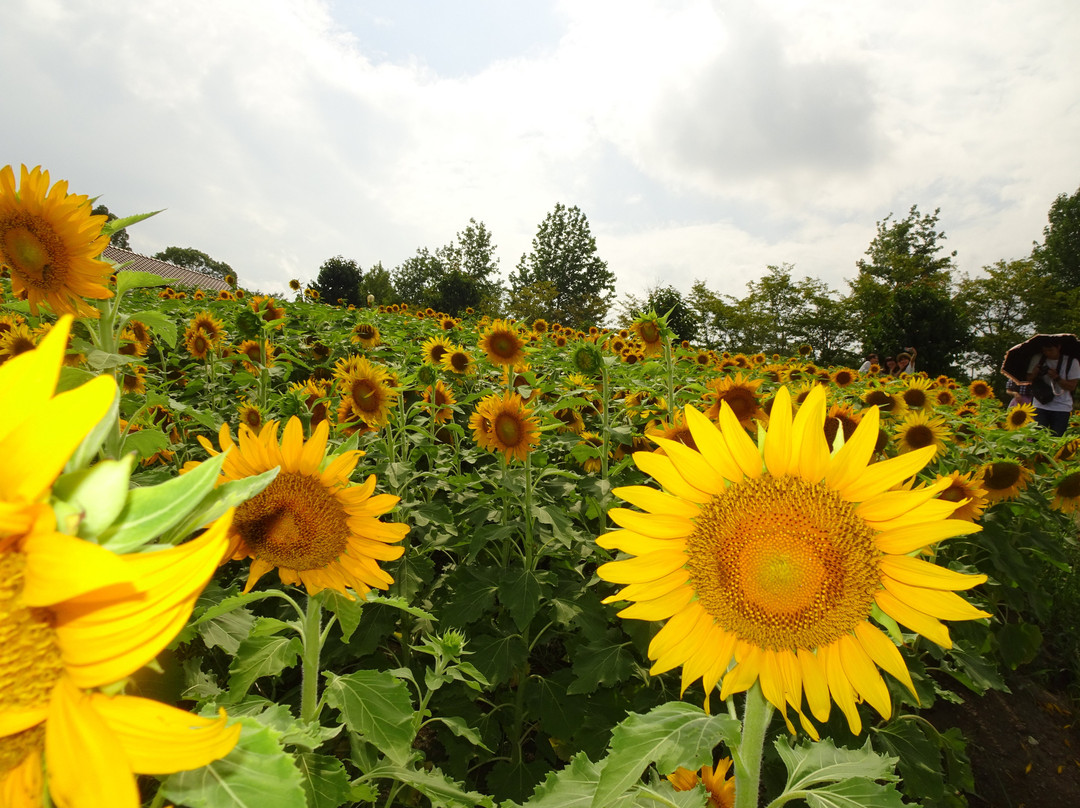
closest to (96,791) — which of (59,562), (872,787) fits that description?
(59,562)

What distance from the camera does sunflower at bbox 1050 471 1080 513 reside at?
177 inches

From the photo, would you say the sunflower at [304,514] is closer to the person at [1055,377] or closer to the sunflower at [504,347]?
Answer: the sunflower at [504,347]

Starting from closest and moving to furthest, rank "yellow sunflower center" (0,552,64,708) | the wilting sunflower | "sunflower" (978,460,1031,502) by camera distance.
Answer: "yellow sunflower center" (0,552,64,708) → the wilting sunflower → "sunflower" (978,460,1031,502)

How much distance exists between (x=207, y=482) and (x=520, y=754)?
2902mm

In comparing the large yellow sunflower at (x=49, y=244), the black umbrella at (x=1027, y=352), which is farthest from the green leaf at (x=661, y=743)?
the black umbrella at (x=1027, y=352)

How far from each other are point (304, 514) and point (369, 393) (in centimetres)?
223

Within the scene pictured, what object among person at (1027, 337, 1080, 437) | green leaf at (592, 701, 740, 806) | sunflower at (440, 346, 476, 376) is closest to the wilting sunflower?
green leaf at (592, 701, 740, 806)

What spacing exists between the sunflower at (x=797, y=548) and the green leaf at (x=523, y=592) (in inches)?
63.6

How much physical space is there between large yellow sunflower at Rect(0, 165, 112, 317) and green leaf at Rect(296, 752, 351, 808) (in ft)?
5.71

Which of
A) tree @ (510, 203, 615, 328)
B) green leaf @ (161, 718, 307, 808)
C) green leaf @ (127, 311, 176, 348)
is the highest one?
tree @ (510, 203, 615, 328)

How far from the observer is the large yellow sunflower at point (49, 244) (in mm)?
1944

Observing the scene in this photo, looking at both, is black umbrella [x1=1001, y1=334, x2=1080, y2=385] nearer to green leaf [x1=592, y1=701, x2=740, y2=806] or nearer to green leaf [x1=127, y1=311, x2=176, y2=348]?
green leaf [x1=592, y1=701, x2=740, y2=806]

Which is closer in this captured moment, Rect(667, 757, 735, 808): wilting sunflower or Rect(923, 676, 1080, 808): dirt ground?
Rect(667, 757, 735, 808): wilting sunflower

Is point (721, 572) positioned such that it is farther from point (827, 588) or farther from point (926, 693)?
point (926, 693)
